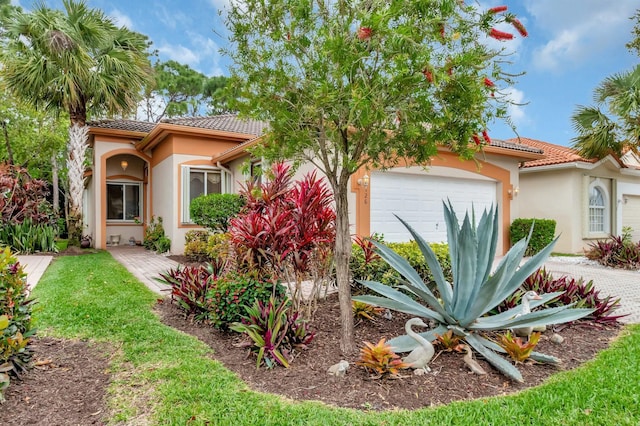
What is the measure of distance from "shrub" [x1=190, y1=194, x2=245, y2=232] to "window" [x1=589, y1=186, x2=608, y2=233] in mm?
13999

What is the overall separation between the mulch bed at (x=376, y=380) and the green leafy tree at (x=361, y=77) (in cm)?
52

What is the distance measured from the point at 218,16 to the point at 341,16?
1.22 meters

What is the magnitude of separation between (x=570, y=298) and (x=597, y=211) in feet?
43.6

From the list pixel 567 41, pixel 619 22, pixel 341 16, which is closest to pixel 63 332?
pixel 341 16

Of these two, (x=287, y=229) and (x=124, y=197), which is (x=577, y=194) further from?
(x=124, y=197)

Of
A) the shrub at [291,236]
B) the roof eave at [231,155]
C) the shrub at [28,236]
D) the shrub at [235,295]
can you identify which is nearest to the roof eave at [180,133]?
the roof eave at [231,155]

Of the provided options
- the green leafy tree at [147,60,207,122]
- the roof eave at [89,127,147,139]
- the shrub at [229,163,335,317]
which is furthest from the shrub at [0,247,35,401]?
the green leafy tree at [147,60,207,122]

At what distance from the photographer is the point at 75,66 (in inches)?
457

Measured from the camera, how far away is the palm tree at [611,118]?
12492 millimetres

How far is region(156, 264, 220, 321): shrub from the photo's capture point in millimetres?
5035

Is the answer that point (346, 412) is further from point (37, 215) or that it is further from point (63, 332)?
point (37, 215)

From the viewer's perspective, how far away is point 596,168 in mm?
14922

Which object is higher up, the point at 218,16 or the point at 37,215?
the point at 218,16

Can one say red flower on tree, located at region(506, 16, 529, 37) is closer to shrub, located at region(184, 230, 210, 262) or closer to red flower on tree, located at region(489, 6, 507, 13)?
red flower on tree, located at region(489, 6, 507, 13)
